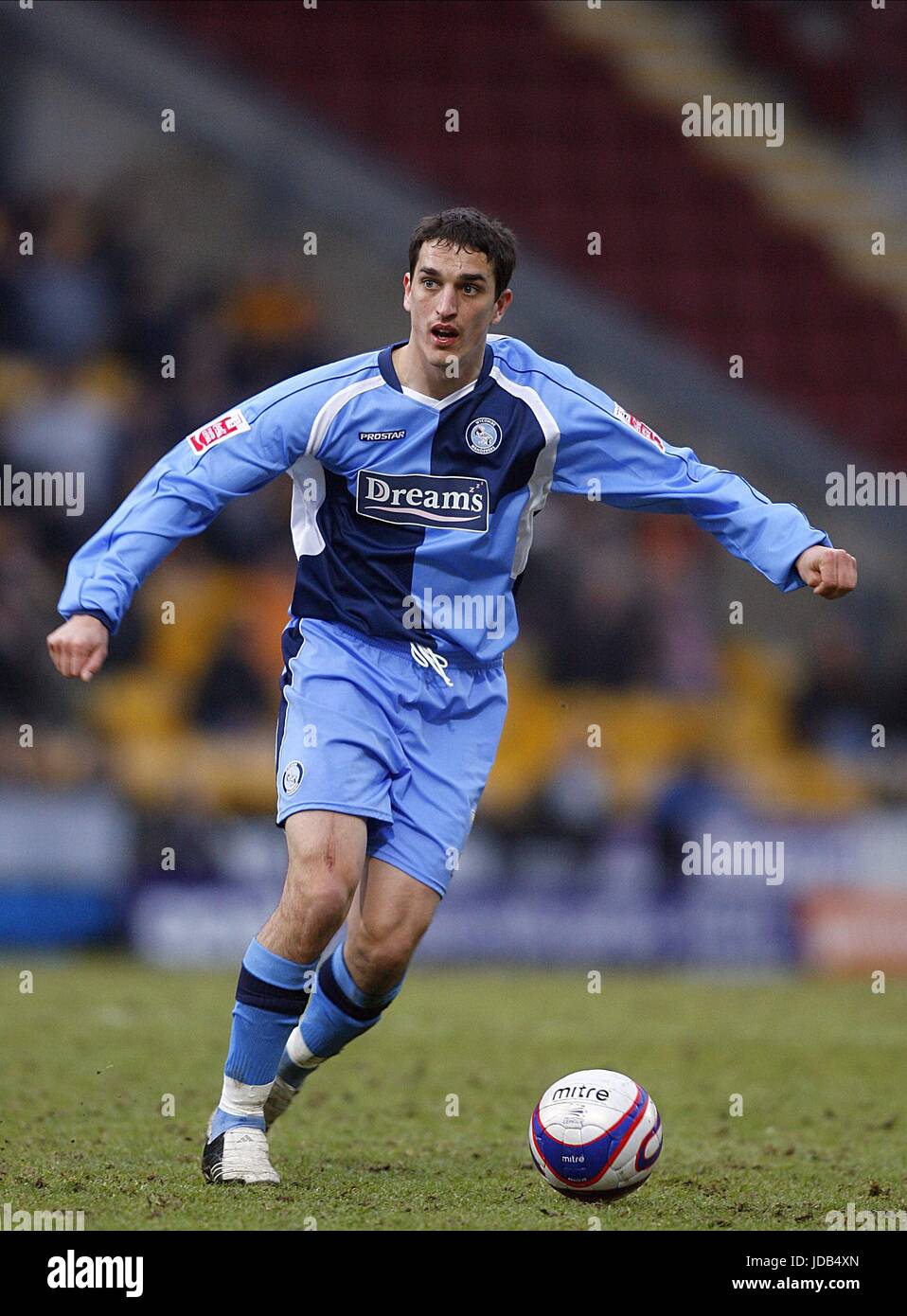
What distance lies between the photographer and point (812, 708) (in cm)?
1433

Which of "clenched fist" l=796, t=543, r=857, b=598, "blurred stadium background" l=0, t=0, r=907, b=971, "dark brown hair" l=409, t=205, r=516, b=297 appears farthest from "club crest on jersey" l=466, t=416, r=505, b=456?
"blurred stadium background" l=0, t=0, r=907, b=971

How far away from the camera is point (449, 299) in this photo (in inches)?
211

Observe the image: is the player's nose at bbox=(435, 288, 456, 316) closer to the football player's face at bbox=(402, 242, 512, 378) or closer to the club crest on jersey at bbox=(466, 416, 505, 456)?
the football player's face at bbox=(402, 242, 512, 378)

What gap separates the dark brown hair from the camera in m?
5.38

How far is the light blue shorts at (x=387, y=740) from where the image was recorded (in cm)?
528

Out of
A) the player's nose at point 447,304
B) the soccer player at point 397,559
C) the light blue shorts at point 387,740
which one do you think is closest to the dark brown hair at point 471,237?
the soccer player at point 397,559

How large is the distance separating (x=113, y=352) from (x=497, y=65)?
4981 millimetres

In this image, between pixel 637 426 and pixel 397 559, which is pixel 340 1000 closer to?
pixel 397 559

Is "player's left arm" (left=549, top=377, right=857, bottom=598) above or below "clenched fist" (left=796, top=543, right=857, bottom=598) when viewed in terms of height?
above

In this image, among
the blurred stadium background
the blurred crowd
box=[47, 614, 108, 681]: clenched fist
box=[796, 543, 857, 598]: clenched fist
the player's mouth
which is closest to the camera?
box=[47, 614, 108, 681]: clenched fist

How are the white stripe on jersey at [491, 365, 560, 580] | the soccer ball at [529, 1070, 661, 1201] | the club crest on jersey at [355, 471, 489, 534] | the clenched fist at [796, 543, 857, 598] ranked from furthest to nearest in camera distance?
the white stripe on jersey at [491, 365, 560, 580]
the club crest on jersey at [355, 471, 489, 534]
the clenched fist at [796, 543, 857, 598]
the soccer ball at [529, 1070, 661, 1201]

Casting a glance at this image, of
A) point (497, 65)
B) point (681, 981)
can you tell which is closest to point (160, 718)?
point (681, 981)

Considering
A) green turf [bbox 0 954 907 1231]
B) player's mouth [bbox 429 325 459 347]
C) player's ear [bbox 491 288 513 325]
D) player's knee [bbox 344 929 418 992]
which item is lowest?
green turf [bbox 0 954 907 1231]

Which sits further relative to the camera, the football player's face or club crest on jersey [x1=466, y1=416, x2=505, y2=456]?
club crest on jersey [x1=466, y1=416, x2=505, y2=456]
